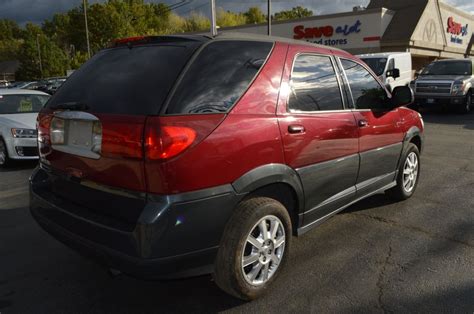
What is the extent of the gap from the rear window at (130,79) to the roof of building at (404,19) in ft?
90.3

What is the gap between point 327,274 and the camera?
11.1 feet

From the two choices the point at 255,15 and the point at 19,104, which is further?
the point at 255,15

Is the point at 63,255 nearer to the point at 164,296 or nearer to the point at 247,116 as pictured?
the point at 164,296

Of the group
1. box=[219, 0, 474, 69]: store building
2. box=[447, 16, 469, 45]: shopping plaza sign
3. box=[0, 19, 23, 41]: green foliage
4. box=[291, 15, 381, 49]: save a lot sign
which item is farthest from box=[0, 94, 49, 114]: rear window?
box=[0, 19, 23, 41]: green foliage

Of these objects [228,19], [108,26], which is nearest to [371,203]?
[108,26]

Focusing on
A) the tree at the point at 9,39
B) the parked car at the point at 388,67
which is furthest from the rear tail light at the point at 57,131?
the tree at the point at 9,39

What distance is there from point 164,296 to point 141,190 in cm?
103

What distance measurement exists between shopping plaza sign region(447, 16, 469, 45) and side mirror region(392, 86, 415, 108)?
35284 millimetres

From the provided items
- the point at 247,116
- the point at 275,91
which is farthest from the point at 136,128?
the point at 275,91

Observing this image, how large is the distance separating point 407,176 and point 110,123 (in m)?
3.80

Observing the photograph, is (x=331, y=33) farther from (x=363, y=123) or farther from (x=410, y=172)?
(x=363, y=123)

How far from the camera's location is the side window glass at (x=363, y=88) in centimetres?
400

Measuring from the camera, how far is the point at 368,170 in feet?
13.6

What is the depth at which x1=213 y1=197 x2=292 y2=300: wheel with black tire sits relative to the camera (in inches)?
108
